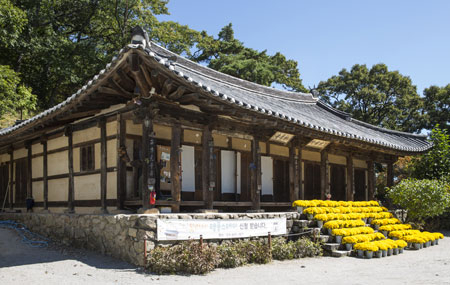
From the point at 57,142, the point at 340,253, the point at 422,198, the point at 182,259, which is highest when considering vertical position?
the point at 57,142

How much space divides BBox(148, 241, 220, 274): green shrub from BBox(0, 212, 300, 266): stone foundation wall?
0.30 meters

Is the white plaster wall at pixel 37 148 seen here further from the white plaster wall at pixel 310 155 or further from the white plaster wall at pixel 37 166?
the white plaster wall at pixel 310 155

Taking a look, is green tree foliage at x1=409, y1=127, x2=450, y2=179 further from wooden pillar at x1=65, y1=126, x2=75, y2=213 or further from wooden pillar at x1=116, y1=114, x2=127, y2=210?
wooden pillar at x1=65, y1=126, x2=75, y2=213

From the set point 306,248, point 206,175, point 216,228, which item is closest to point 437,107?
point 306,248

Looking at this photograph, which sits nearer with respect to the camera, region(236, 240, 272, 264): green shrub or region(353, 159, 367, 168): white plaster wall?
region(236, 240, 272, 264): green shrub

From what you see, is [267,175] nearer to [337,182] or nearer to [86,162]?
[337,182]

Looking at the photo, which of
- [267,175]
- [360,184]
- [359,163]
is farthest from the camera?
[360,184]

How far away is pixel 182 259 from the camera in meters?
8.07

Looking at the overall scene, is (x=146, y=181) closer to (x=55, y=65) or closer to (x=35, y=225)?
(x=35, y=225)

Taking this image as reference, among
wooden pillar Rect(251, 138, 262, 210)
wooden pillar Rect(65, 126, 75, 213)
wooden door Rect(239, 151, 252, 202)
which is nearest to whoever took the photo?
wooden pillar Rect(251, 138, 262, 210)

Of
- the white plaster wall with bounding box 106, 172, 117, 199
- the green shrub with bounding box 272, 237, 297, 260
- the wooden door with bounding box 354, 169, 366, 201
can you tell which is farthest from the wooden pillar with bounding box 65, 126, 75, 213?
the wooden door with bounding box 354, 169, 366, 201

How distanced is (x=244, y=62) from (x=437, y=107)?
16.2 meters

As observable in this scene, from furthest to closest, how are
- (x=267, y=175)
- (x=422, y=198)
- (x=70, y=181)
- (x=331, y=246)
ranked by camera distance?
(x=422, y=198) < (x=267, y=175) < (x=70, y=181) < (x=331, y=246)

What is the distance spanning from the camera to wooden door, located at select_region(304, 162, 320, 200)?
15.8m
